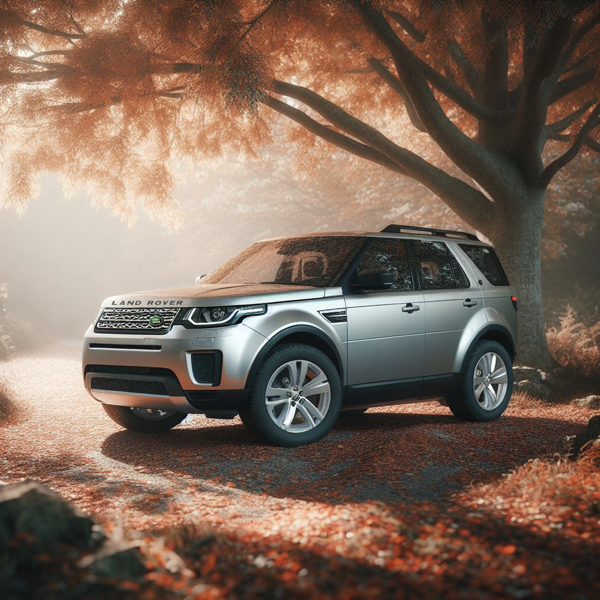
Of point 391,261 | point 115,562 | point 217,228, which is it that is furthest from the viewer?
point 217,228

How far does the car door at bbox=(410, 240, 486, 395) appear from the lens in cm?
799

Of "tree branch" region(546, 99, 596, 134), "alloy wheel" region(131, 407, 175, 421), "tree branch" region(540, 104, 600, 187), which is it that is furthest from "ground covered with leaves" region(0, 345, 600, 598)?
"tree branch" region(546, 99, 596, 134)

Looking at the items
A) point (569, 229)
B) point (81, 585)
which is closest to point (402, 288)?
point (81, 585)

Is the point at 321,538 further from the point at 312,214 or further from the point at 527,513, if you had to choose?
the point at 312,214

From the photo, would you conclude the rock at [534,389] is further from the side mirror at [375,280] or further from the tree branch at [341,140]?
the side mirror at [375,280]

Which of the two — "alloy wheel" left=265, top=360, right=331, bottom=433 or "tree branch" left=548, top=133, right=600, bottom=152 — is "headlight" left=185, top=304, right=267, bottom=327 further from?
"tree branch" left=548, top=133, right=600, bottom=152

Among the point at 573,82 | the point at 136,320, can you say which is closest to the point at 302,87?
the point at 573,82

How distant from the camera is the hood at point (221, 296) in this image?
651cm

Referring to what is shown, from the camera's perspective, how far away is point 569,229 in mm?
24594

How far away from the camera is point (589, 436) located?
21.6 feet

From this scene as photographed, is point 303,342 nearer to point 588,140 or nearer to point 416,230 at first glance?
point 416,230

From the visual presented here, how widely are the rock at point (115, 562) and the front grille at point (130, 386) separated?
306 centimetres

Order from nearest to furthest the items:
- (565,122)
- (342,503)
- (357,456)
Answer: (342,503) → (357,456) → (565,122)

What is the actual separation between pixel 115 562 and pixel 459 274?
239 inches
